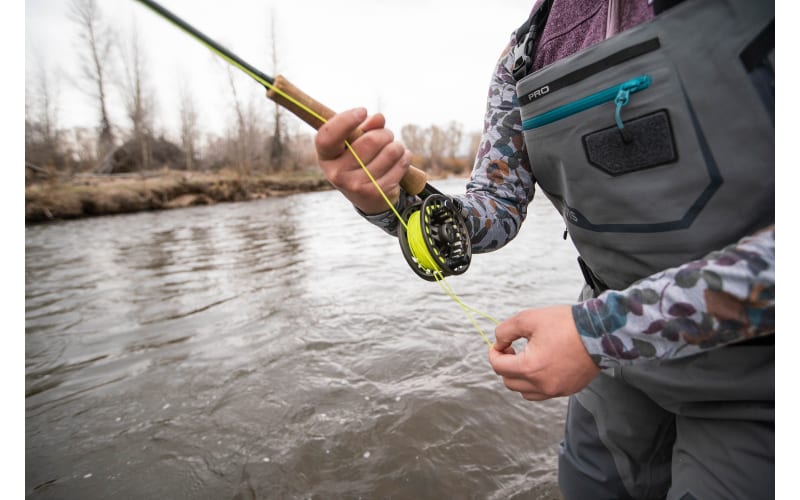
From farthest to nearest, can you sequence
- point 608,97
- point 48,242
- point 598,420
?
point 48,242 → point 598,420 → point 608,97

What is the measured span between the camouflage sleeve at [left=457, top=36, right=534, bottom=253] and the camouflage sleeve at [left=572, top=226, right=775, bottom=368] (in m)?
0.74

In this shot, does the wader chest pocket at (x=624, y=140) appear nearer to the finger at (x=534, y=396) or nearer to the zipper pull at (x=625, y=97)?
the zipper pull at (x=625, y=97)

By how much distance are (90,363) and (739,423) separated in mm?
4241

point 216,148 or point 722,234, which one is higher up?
point 216,148

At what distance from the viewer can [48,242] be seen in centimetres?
1047

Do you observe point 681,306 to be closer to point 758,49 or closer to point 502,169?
point 758,49

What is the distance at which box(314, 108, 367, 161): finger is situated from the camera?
3.95 feet

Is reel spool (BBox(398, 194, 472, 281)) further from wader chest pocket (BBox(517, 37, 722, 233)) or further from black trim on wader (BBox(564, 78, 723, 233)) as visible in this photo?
black trim on wader (BBox(564, 78, 723, 233))

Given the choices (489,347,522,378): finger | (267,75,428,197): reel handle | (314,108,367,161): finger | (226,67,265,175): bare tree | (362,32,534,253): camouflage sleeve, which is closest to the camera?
(489,347,522,378): finger

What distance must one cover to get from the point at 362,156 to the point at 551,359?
82 centimetres

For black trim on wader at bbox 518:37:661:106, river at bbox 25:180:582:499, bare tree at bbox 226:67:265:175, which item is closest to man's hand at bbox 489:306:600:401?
black trim on wader at bbox 518:37:661:106

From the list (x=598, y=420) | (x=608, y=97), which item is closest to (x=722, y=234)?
(x=608, y=97)

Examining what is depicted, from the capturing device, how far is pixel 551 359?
3.26ft

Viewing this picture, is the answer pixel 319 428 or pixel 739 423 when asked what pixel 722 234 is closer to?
pixel 739 423
